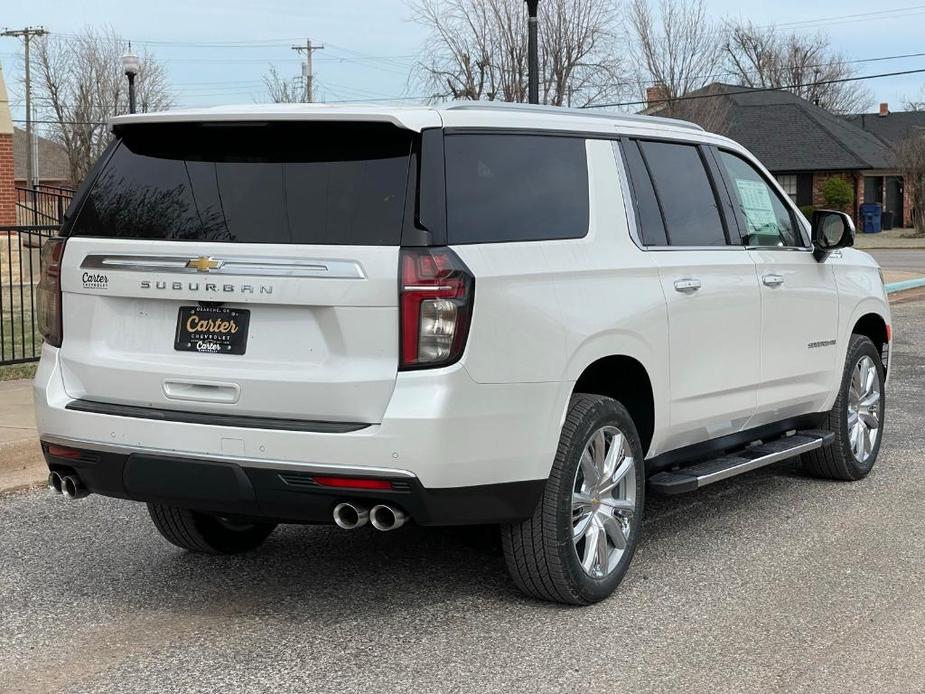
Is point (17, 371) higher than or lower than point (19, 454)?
higher

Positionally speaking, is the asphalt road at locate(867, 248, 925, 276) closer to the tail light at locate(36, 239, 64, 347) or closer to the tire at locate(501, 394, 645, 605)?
the tire at locate(501, 394, 645, 605)

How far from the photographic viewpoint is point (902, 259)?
32.6 meters

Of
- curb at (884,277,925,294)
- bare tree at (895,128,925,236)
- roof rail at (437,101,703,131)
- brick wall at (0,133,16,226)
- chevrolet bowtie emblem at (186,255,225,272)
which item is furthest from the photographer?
bare tree at (895,128,925,236)

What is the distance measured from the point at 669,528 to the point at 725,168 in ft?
6.00

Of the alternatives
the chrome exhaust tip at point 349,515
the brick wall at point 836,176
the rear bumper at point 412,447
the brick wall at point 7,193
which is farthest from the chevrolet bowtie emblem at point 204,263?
the brick wall at point 836,176

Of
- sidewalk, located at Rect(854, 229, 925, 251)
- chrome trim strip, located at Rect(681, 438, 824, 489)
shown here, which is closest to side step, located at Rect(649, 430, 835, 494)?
chrome trim strip, located at Rect(681, 438, 824, 489)

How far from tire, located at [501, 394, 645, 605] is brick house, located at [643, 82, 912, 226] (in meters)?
43.0

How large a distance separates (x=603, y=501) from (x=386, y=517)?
107cm

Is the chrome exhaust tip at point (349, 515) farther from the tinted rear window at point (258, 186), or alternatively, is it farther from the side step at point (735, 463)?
the side step at point (735, 463)

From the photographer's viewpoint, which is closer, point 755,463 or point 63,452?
point 63,452

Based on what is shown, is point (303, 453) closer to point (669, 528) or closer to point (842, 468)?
point (669, 528)

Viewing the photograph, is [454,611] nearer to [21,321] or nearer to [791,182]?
[21,321]

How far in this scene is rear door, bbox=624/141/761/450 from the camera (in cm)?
555

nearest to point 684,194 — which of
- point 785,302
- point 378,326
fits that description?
point 785,302
